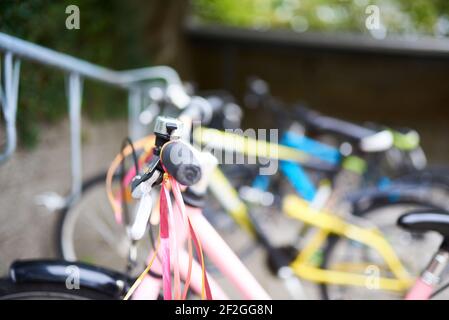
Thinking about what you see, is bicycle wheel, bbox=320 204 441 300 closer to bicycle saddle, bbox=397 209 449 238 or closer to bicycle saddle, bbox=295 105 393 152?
bicycle saddle, bbox=295 105 393 152

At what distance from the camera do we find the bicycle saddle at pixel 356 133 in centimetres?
279

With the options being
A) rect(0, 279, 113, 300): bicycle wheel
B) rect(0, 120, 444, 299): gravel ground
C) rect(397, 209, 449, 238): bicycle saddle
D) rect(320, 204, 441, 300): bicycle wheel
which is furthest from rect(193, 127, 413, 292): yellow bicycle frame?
rect(0, 279, 113, 300): bicycle wheel

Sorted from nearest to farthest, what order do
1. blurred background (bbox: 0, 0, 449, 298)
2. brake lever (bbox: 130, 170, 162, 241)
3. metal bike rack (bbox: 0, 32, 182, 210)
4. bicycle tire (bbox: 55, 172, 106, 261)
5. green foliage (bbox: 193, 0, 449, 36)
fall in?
brake lever (bbox: 130, 170, 162, 241) < metal bike rack (bbox: 0, 32, 182, 210) < bicycle tire (bbox: 55, 172, 106, 261) < blurred background (bbox: 0, 0, 449, 298) < green foliage (bbox: 193, 0, 449, 36)

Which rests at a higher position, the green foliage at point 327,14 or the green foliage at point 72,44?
the green foliage at point 327,14

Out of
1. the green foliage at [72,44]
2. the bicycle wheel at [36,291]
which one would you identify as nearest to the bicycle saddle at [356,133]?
the green foliage at [72,44]

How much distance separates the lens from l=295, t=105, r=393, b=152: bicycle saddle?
9.17 feet

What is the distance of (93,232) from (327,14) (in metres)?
3.94

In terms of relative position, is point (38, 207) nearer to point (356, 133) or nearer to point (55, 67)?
point (55, 67)

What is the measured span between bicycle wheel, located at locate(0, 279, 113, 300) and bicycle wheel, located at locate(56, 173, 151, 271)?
3.37ft

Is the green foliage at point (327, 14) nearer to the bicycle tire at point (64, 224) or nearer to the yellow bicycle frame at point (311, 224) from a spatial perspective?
the yellow bicycle frame at point (311, 224)

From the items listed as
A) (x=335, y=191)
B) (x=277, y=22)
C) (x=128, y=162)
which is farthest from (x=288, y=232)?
(x=277, y=22)

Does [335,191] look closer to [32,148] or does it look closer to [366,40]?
[32,148]

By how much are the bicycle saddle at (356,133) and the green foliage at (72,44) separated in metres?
1.52

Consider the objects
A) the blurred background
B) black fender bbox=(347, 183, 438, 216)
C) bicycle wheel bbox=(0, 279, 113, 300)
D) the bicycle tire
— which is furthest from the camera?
the blurred background
